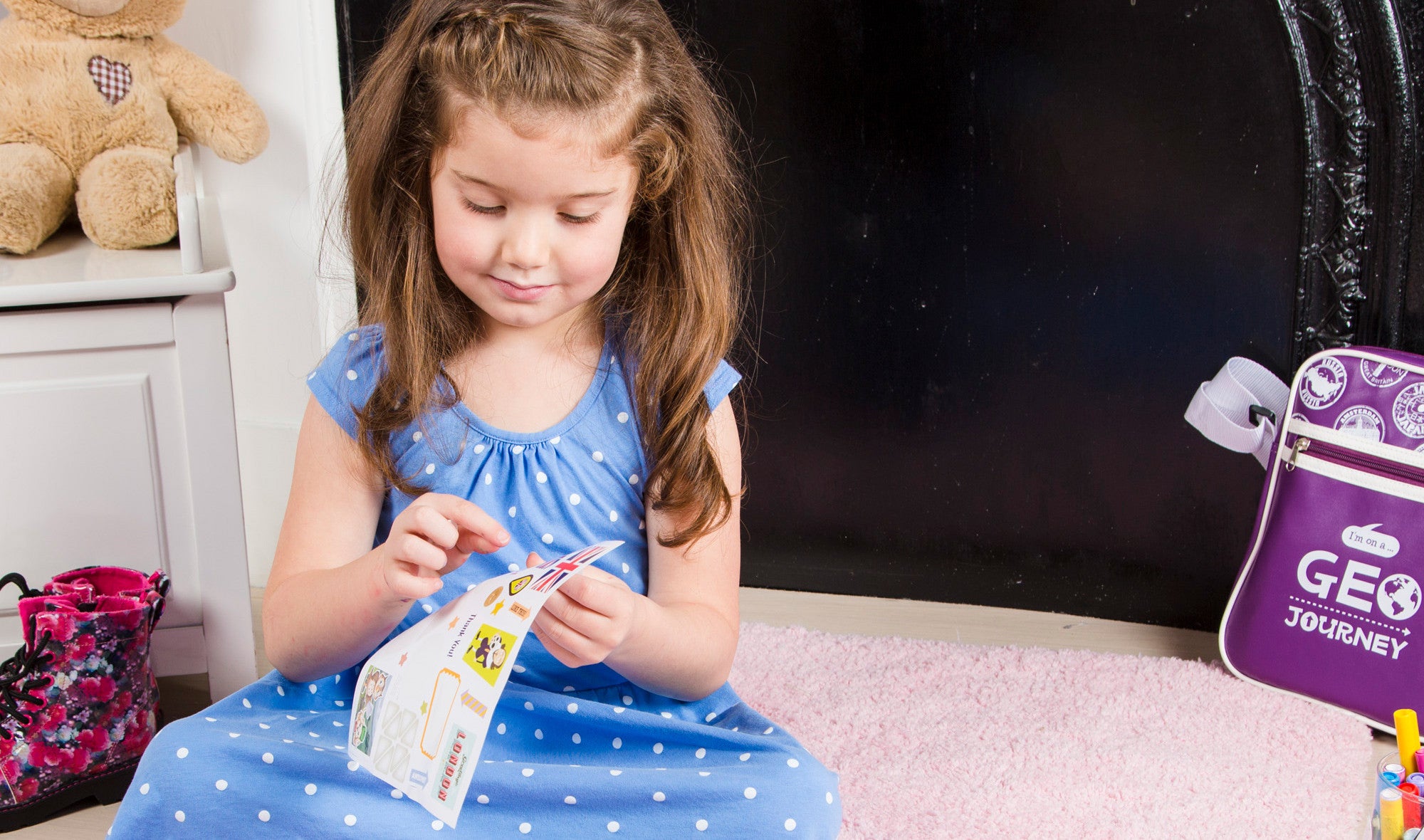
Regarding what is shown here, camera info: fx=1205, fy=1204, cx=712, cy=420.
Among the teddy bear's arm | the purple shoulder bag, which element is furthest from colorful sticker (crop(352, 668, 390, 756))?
the purple shoulder bag

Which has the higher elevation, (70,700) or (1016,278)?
(1016,278)

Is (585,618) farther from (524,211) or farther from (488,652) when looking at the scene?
(524,211)

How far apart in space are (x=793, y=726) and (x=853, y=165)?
27.6 inches

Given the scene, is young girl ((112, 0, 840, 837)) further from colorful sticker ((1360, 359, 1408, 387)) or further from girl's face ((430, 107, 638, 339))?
colorful sticker ((1360, 359, 1408, 387))

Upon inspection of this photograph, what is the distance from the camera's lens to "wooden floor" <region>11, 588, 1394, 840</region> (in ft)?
5.11

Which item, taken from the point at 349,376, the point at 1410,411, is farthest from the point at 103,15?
the point at 1410,411

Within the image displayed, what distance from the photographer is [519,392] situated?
974mm

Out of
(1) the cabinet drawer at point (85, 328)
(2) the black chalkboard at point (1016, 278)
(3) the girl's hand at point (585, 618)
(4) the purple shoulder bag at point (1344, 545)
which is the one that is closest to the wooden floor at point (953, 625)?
(2) the black chalkboard at point (1016, 278)

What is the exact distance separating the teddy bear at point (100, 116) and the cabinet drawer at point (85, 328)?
0.15 m

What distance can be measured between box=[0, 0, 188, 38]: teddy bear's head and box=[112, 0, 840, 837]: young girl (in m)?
0.52

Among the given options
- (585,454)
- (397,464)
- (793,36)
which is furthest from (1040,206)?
(397,464)

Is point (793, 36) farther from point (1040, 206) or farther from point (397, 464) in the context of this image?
point (397, 464)

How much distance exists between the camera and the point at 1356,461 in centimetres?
→ 132

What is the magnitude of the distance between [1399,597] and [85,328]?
1.36 metres
